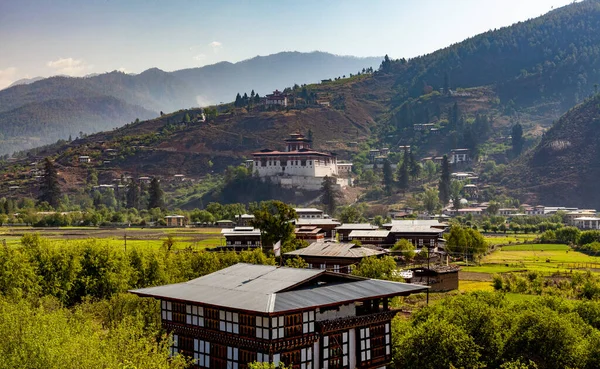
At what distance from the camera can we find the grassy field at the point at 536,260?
8844 centimetres

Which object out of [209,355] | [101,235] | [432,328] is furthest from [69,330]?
[101,235]

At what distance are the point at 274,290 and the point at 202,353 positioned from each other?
5.43m

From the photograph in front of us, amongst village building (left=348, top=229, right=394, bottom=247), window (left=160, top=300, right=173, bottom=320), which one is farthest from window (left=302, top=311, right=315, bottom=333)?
village building (left=348, top=229, right=394, bottom=247)

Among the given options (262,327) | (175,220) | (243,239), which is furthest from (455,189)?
(262,327)

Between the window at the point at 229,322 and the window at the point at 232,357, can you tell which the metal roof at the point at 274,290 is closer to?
the window at the point at 229,322

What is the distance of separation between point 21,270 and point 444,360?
35.0 meters

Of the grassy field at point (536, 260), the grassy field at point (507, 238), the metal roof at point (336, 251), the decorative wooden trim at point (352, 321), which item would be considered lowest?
the grassy field at point (507, 238)

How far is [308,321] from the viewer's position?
1503 inches

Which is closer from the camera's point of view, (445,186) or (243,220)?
(243,220)

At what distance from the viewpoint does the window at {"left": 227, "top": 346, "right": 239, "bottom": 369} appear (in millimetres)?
38247

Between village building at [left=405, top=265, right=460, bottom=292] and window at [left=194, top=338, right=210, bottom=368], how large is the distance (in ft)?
124

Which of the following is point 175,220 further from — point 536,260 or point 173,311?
point 173,311

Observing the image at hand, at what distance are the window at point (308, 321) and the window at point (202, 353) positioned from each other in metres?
5.58

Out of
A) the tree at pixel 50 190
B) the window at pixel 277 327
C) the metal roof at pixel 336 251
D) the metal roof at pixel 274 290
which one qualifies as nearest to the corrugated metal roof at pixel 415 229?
the metal roof at pixel 336 251
